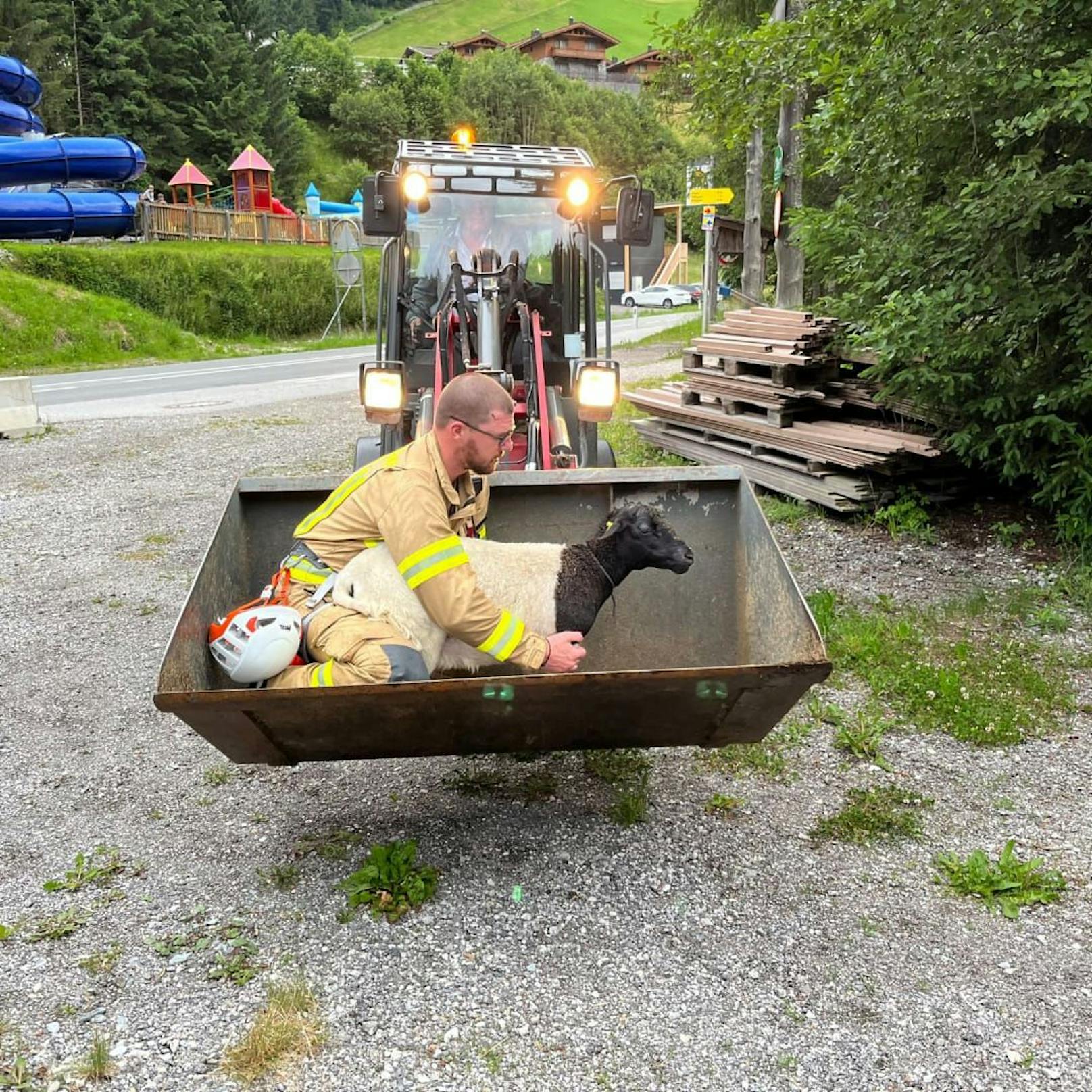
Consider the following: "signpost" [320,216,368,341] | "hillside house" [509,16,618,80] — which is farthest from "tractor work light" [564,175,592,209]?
"hillside house" [509,16,618,80]

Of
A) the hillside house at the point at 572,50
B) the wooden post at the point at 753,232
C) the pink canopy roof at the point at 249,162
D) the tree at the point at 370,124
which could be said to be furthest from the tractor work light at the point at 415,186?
the hillside house at the point at 572,50

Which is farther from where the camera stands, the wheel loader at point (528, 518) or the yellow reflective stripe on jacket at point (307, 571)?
the yellow reflective stripe on jacket at point (307, 571)

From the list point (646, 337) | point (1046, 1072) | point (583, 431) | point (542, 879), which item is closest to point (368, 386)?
point (583, 431)

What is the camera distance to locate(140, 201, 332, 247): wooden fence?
3488 centimetres

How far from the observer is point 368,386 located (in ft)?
21.5

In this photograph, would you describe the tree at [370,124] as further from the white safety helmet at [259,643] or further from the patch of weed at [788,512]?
the white safety helmet at [259,643]

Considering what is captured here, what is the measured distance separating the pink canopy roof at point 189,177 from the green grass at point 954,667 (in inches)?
1829

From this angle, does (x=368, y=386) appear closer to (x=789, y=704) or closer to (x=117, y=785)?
(x=117, y=785)

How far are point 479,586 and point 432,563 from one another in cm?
35

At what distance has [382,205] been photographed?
6289 mm

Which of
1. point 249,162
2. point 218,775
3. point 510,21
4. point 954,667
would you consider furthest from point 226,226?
point 510,21

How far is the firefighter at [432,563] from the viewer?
3.46m

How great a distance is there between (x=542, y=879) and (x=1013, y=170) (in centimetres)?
511

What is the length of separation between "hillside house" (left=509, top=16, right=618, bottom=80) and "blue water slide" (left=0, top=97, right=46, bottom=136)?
93698 millimetres
